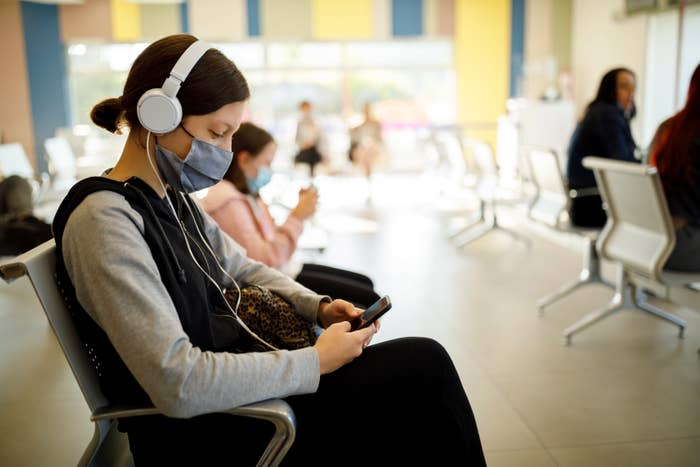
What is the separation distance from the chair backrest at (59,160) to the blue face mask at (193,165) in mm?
3902

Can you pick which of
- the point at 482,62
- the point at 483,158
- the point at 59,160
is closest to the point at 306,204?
the point at 483,158

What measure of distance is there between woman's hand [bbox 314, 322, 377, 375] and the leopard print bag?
10.3 inches

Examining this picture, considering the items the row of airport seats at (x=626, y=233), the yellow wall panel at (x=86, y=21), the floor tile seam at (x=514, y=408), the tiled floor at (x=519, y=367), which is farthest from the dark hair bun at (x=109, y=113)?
the yellow wall panel at (x=86, y=21)

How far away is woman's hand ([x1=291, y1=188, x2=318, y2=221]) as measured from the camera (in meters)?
2.53

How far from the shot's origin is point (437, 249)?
17.3 feet

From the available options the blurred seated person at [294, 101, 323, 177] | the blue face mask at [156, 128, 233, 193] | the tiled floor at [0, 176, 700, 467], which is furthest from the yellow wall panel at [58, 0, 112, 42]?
the blue face mask at [156, 128, 233, 193]

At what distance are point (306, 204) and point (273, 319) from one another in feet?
3.56

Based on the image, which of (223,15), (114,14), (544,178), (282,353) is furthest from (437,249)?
(114,14)

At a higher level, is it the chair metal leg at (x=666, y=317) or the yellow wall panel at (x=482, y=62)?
the yellow wall panel at (x=482, y=62)

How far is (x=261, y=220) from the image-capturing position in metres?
2.36

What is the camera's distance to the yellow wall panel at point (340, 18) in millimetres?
11383

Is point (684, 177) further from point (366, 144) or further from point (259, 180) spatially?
point (366, 144)

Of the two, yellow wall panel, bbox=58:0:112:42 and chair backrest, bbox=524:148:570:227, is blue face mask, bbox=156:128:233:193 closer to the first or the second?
chair backrest, bbox=524:148:570:227

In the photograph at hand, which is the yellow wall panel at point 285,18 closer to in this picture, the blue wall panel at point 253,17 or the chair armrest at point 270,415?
the blue wall panel at point 253,17
